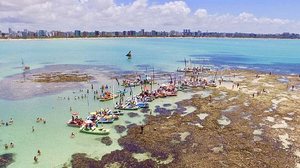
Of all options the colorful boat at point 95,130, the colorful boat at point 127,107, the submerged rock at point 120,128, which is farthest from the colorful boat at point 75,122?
the colorful boat at point 127,107

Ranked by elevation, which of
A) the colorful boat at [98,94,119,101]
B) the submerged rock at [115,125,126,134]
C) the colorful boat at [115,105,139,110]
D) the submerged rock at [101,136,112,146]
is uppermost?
the colorful boat at [98,94,119,101]

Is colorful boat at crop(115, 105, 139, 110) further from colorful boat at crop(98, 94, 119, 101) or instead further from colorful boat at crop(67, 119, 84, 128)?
colorful boat at crop(67, 119, 84, 128)

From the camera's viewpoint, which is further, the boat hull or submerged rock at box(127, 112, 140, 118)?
submerged rock at box(127, 112, 140, 118)

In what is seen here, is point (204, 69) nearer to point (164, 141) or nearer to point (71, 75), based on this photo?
point (71, 75)

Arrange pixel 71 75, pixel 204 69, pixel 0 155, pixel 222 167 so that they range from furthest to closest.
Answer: pixel 204 69 < pixel 71 75 < pixel 0 155 < pixel 222 167

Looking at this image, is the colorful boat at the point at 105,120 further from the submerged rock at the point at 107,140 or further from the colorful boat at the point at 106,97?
the colorful boat at the point at 106,97

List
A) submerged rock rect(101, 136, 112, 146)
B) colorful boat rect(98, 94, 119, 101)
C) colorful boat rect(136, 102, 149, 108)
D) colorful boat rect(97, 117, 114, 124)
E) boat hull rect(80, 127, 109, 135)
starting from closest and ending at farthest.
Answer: submerged rock rect(101, 136, 112, 146) → boat hull rect(80, 127, 109, 135) → colorful boat rect(97, 117, 114, 124) → colorful boat rect(136, 102, 149, 108) → colorful boat rect(98, 94, 119, 101)

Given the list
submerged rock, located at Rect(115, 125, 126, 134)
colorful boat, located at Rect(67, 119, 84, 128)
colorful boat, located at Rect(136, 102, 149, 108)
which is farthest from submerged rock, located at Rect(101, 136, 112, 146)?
colorful boat, located at Rect(136, 102, 149, 108)

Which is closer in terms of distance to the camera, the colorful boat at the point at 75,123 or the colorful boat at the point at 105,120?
the colorful boat at the point at 75,123

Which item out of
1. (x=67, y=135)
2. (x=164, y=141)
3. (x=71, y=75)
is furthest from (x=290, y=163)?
(x=71, y=75)

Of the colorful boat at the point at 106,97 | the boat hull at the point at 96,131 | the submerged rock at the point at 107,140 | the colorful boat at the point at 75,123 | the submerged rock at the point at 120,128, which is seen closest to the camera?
the submerged rock at the point at 107,140

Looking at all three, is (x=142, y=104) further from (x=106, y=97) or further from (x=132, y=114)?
(x=106, y=97)
